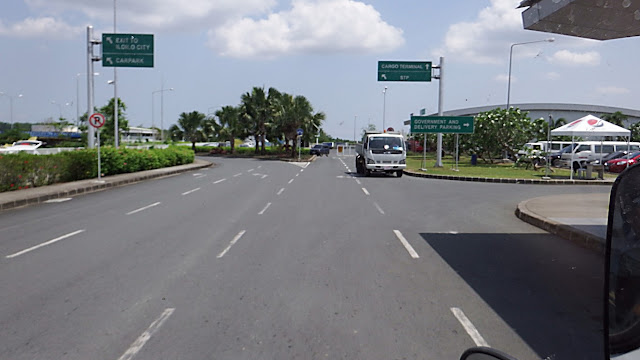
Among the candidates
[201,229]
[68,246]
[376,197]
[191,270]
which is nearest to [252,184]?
[376,197]

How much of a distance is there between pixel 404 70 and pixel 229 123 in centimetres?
3489

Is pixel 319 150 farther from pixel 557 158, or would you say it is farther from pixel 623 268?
pixel 623 268

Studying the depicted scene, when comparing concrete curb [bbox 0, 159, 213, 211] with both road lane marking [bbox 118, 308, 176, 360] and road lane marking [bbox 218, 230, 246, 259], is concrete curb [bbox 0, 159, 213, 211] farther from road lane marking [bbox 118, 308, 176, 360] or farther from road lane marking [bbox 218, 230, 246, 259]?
road lane marking [bbox 118, 308, 176, 360]

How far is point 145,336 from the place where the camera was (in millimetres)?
4695

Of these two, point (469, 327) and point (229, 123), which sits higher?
point (229, 123)

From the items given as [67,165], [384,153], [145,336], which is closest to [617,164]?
[384,153]

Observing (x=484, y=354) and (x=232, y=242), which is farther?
(x=232, y=242)

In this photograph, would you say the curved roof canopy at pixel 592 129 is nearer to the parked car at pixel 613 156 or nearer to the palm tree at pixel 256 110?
the parked car at pixel 613 156

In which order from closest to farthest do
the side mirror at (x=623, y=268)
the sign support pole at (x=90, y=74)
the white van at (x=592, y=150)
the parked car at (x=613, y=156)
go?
1. the side mirror at (x=623, y=268)
2. the sign support pole at (x=90, y=74)
3. the parked car at (x=613, y=156)
4. the white van at (x=592, y=150)

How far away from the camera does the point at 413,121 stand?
3106 cm

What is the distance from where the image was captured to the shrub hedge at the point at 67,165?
55.3 ft

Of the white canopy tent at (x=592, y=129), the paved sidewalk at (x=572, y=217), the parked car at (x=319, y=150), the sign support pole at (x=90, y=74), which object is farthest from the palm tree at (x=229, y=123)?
the paved sidewalk at (x=572, y=217)

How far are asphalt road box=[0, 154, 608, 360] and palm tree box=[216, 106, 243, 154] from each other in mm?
50038

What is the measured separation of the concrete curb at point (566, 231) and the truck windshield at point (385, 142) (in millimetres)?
14416
